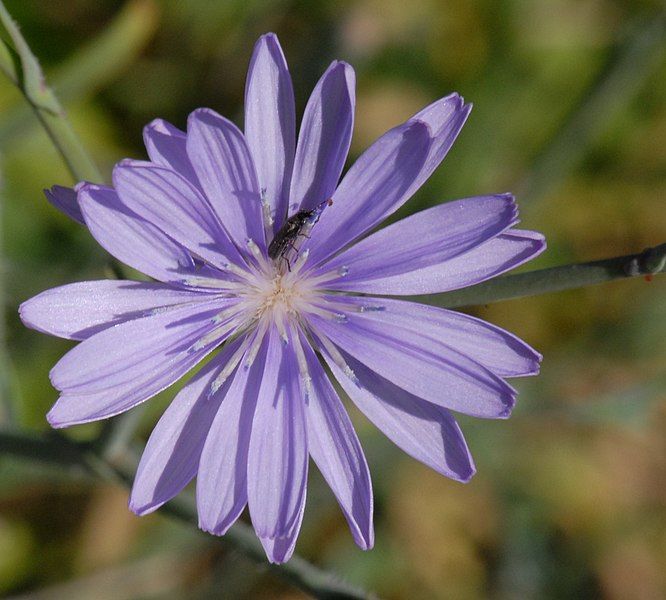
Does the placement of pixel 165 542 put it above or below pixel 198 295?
below

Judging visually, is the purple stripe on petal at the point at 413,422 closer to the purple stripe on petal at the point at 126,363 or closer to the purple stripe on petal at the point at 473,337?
the purple stripe on petal at the point at 473,337

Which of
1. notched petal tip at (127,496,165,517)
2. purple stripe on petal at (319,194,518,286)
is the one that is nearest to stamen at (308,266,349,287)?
purple stripe on petal at (319,194,518,286)

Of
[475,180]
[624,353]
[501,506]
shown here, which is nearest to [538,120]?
[475,180]

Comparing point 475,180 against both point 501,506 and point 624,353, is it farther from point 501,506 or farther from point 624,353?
point 501,506

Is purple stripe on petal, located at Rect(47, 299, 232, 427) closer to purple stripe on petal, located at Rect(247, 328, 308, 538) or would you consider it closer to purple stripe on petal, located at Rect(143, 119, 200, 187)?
purple stripe on petal, located at Rect(247, 328, 308, 538)

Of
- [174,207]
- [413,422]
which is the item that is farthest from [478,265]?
[174,207]

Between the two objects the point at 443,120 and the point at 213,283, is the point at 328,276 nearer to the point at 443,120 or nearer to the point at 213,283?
the point at 213,283
